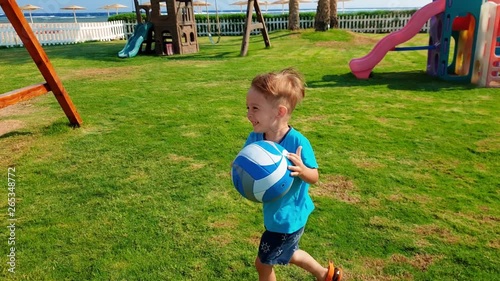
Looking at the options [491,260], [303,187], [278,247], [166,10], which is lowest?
[491,260]

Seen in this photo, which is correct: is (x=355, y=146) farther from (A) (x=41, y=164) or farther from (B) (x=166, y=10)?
(B) (x=166, y=10)

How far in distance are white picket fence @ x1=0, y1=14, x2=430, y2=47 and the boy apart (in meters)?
22.2

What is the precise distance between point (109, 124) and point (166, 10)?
10.0 metres

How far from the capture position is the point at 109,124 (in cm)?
618

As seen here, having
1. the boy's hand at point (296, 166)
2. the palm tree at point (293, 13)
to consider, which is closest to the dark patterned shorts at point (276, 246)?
the boy's hand at point (296, 166)

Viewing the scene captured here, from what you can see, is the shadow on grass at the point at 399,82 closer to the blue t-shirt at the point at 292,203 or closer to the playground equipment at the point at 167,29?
the blue t-shirt at the point at 292,203

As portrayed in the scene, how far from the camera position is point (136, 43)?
1529 centimetres

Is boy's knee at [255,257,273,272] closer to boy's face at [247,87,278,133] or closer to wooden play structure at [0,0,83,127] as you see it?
boy's face at [247,87,278,133]

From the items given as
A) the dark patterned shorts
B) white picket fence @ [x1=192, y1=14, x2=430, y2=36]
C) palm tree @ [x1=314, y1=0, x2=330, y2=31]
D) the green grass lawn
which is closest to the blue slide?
the green grass lawn

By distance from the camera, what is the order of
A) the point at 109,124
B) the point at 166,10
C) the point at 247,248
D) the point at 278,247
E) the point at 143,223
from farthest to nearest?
the point at 166,10 < the point at 109,124 < the point at 143,223 < the point at 247,248 < the point at 278,247

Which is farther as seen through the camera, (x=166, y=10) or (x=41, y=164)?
(x=166, y=10)

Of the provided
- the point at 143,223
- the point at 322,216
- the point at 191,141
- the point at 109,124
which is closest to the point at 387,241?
the point at 322,216

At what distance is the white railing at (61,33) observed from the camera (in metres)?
20.0

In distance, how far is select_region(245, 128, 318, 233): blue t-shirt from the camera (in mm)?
2107
